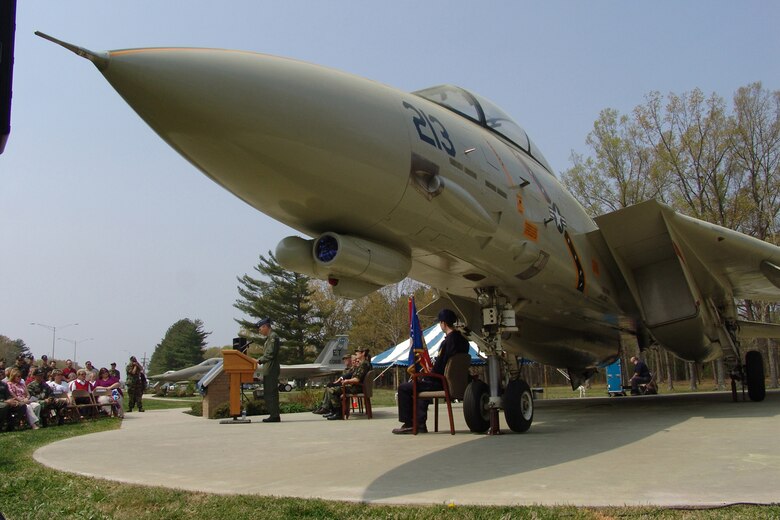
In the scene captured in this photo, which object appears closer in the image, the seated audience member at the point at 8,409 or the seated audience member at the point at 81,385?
the seated audience member at the point at 8,409

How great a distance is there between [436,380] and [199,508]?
14.1 ft

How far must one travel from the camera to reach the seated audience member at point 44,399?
1092 cm

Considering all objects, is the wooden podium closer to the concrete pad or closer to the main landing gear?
the concrete pad

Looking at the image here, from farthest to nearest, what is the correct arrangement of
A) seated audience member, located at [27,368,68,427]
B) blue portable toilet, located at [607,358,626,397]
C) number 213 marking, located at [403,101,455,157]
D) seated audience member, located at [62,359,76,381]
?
blue portable toilet, located at [607,358,626,397] < seated audience member, located at [62,359,76,381] < seated audience member, located at [27,368,68,427] < number 213 marking, located at [403,101,455,157]

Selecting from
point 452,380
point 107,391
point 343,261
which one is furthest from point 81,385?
point 343,261

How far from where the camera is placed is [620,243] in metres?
8.22

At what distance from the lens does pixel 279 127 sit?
151 inches

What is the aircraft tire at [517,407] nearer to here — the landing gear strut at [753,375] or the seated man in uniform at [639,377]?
the landing gear strut at [753,375]

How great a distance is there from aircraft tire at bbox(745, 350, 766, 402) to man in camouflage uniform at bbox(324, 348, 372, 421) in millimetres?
6772

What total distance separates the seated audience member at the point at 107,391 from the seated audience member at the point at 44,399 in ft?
3.02

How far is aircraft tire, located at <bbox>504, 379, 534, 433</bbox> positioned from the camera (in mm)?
6168

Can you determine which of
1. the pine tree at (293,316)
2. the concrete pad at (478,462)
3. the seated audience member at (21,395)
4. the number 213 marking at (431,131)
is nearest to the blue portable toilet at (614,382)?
the concrete pad at (478,462)

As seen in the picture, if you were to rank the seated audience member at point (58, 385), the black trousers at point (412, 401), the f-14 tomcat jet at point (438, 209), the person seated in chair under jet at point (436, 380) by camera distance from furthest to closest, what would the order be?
1. the seated audience member at point (58, 385)
2. the black trousers at point (412, 401)
3. the person seated in chair under jet at point (436, 380)
4. the f-14 tomcat jet at point (438, 209)

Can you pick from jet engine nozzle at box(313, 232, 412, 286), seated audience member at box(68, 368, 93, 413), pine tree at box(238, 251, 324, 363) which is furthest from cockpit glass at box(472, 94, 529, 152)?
pine tree at box(238, 251, 324, 363)
